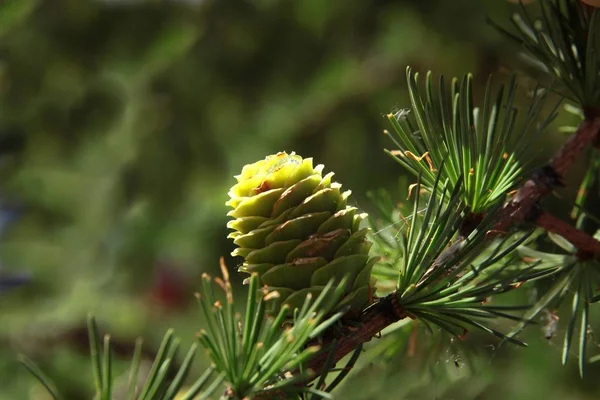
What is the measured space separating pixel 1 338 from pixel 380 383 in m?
1.05

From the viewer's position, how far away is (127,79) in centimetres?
148

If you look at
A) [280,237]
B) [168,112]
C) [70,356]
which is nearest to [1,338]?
[70,356]

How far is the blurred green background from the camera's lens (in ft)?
4.71

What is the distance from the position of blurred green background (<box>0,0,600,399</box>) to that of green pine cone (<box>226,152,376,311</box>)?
1.06 meters

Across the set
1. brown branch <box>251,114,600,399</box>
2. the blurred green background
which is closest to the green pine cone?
brown branch <box>251,114,600,399</box>

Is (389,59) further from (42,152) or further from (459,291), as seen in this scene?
(459,291)

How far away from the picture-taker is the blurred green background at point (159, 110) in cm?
144

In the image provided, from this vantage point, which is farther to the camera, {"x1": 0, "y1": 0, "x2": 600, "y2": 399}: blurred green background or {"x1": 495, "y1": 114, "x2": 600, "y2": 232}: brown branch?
{"x1": 0, "y1": 0, "x2": 600, "y2": 399}: blurred green background

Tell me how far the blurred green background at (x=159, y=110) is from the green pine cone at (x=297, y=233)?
1.06 meters

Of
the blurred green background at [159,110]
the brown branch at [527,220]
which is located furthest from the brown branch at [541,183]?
the blurred green background at [159,110]

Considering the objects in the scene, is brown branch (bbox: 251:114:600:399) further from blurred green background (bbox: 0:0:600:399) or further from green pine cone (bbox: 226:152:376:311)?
blurred green background (bbox: 0:0:600:399)

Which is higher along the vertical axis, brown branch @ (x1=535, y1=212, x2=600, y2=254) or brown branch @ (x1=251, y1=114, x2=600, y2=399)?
brown branch @ (x1=251, y1=114, x2=600, y2=399)

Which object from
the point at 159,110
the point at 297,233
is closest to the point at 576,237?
the point at 297,233

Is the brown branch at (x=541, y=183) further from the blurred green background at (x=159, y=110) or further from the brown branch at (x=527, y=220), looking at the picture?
the blurred green background at (x=159, y=110)
